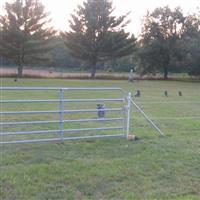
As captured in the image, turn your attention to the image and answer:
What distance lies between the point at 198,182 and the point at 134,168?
110 cm

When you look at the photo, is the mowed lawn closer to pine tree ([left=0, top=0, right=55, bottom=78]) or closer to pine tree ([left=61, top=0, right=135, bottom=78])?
pine tree ([left=0, top=0, right=55, bottom=78])

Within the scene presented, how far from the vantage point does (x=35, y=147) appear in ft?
30.1

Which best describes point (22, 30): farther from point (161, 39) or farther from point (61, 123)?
point (61, 123)

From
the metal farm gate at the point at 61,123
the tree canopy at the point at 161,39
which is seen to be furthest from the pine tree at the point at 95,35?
the metal farm gate at the point at 61,123

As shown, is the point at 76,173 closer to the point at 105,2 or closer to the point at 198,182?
the point at 198,182

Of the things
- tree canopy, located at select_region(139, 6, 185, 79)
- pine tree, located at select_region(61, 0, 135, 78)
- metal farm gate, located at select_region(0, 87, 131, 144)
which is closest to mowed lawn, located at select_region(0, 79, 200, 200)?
metal farm gate, located at select_region(0, 87, 131, 144)

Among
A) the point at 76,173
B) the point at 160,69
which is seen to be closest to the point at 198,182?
the point at 76,173

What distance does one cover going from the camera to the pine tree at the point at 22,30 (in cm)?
5675

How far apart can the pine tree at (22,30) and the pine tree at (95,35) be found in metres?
4.59

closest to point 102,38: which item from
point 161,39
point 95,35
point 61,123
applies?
point 95,35

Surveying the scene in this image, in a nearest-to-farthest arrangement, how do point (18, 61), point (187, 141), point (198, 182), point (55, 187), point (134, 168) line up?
point (55, 187) < point (198, 182) < point (134, 168) < point (187, 141) < point (18, 61)

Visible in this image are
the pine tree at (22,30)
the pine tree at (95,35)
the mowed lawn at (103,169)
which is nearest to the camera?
the mowed lawn at (103,169)

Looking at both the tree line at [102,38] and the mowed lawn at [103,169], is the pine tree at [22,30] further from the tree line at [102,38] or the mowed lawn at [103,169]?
the mowed lawn at [103,169]

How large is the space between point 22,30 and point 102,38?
35.5 feet
